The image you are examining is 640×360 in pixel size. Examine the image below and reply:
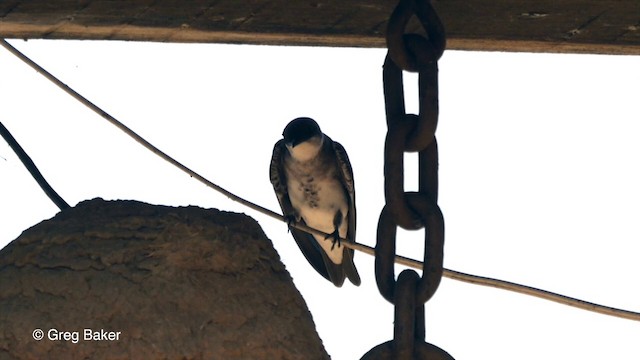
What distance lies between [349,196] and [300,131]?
0.35 m

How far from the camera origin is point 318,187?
14.5 ft

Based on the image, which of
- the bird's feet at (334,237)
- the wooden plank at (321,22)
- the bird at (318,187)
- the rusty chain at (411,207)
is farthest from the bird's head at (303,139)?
the rusty chain at (411,207)

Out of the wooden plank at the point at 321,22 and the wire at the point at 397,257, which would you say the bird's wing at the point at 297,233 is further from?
the wooden plank at the point at 321,22

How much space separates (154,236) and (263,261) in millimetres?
257

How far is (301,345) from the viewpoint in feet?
7.73

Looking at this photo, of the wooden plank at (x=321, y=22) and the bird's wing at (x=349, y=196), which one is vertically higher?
the bird's wing at (x=349, y=196)

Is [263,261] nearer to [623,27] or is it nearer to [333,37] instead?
[333,37]

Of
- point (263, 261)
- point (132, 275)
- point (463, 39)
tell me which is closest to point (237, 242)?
point (263, 261)

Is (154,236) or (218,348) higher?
(154,236)

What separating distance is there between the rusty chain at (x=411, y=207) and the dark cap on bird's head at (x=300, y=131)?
2524mm

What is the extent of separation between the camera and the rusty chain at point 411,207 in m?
1.65

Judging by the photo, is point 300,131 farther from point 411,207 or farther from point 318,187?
point 411,207

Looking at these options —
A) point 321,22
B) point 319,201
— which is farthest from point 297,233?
point 321,22

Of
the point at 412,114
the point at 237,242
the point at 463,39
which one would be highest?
the point at 463,39
